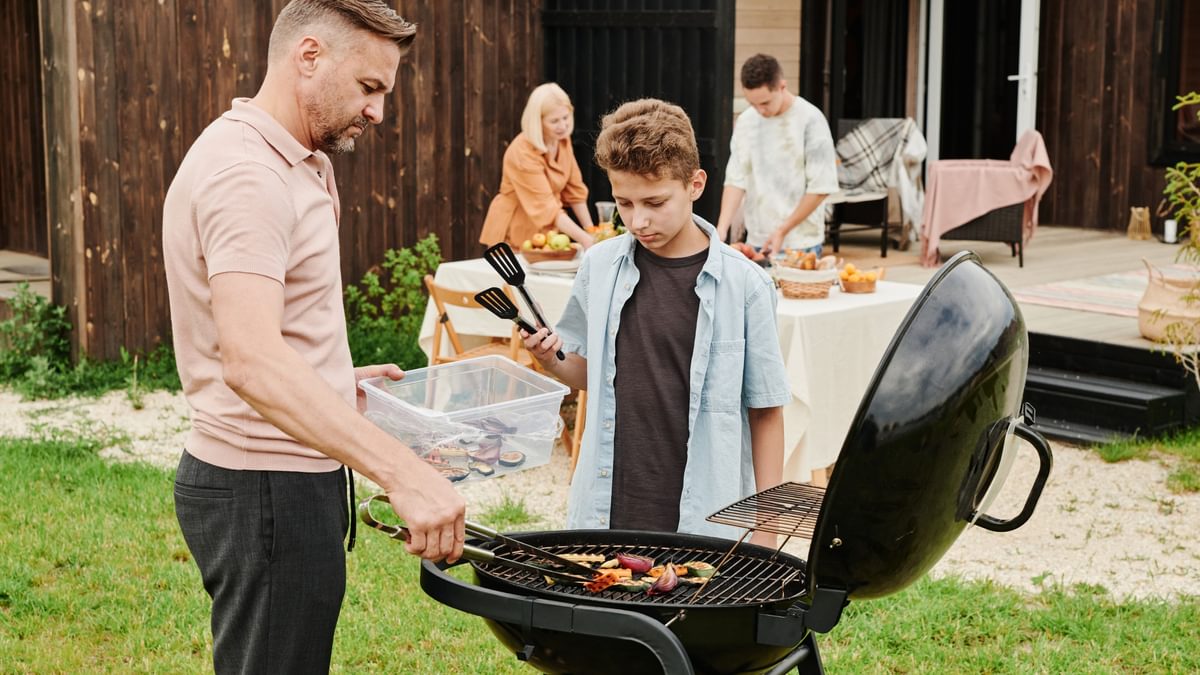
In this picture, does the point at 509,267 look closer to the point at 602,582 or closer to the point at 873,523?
the point at 602,582

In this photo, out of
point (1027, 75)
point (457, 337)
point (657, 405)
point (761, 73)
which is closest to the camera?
point (657, 405)

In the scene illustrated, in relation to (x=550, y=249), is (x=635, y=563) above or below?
below

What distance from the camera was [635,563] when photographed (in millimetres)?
2510

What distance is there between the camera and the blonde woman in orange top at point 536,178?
723 cm

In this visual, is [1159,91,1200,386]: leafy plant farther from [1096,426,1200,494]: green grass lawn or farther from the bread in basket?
the bread in basket

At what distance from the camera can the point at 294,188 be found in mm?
2223

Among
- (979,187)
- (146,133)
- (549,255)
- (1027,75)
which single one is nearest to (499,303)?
(549,255)

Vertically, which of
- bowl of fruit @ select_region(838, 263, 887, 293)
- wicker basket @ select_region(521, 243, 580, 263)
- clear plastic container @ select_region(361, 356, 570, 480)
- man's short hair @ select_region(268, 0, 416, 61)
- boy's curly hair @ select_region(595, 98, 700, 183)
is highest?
man's short hair @ select_region(268, 0, 416, 61)

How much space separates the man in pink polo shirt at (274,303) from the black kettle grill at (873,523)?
0.23 meters

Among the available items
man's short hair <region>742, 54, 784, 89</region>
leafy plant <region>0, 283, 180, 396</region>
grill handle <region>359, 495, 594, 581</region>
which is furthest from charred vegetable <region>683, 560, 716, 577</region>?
leafy plant <region>0, 283, 180, 396</region>

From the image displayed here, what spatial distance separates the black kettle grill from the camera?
6.76ft

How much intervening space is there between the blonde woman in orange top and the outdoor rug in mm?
3165

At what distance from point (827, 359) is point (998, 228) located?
A: 5.64m

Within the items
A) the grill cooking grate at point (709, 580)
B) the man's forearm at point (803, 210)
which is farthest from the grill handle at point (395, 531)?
the man's forearm at point (803, 210)
